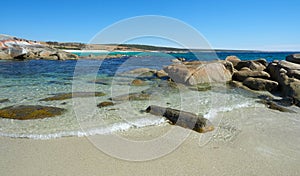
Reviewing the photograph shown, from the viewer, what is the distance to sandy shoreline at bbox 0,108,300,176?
9.71ft

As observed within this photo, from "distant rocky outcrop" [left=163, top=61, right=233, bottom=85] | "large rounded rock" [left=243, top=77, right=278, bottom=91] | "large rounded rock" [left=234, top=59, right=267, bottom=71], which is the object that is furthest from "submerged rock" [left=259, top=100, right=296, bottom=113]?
"large rounded rock" [left=234, top=59, right=267, bottom=71]

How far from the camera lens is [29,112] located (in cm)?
551

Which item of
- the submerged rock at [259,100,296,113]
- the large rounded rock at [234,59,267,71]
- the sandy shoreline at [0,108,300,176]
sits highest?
the large rounded rock at [234,59,267,71]

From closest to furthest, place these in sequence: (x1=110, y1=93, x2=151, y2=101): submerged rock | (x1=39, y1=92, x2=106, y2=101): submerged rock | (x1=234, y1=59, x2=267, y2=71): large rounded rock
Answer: (x1=39, y1=92, x2=106, y2=101): submerged rock, (x1=110, y1=93, x2=151, y2=101): submerged rock, (x1=234, y1=59, x2=267, y2=71): large rounded rock

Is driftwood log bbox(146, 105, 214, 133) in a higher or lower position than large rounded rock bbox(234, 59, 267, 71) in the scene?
lower

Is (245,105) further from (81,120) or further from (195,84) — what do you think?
(81,120)

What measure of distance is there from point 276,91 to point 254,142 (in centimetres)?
645

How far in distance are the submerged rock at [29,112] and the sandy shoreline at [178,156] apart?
4.34 feet

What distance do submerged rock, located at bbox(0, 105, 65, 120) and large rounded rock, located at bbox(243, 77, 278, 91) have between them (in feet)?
26.7

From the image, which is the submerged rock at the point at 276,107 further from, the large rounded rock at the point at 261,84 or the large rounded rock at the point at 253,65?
the large rounded rock at the point at 253,65

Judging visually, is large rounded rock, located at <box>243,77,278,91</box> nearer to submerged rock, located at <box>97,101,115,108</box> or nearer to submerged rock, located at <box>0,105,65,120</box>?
submerged rock, located at <box>97,101,115,108</box>

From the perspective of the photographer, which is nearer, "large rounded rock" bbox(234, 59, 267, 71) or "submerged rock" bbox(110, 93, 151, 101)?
"submerged rock" bbox(110, 93, 151, 101)

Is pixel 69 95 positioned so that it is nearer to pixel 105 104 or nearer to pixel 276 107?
pixel 105 104

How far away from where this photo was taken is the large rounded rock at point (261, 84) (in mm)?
9391
